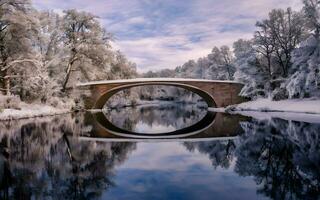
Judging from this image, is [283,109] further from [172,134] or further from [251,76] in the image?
[172,134]

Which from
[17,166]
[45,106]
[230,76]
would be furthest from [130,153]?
[230,76]

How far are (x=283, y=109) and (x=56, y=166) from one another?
25.3 m

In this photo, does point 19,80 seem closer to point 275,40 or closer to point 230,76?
point 275,40

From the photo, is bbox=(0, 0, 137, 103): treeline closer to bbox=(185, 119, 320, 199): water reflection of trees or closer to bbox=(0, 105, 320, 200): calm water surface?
bbox=(0, 105, 320, 200): calm water surface

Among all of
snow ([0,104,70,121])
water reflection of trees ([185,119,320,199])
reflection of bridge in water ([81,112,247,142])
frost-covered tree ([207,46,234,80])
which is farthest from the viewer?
frost-covered tree ([207,46,234,80])

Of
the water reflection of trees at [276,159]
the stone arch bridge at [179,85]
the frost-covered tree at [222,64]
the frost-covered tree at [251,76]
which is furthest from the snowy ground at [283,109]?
the frost-covered tree at [222,64]

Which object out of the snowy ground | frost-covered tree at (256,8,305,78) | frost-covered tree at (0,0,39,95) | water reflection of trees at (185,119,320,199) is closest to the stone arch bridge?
the snowy ground

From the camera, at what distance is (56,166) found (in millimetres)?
8148

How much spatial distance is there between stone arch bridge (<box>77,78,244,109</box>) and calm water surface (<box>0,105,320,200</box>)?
24.4 metres

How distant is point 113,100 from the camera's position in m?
50.7

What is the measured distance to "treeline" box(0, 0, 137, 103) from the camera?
2359cm

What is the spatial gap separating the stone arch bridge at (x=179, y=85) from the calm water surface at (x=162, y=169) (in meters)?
24.4

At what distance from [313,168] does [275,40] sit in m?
31.2

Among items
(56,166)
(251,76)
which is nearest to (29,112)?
(56,166)
